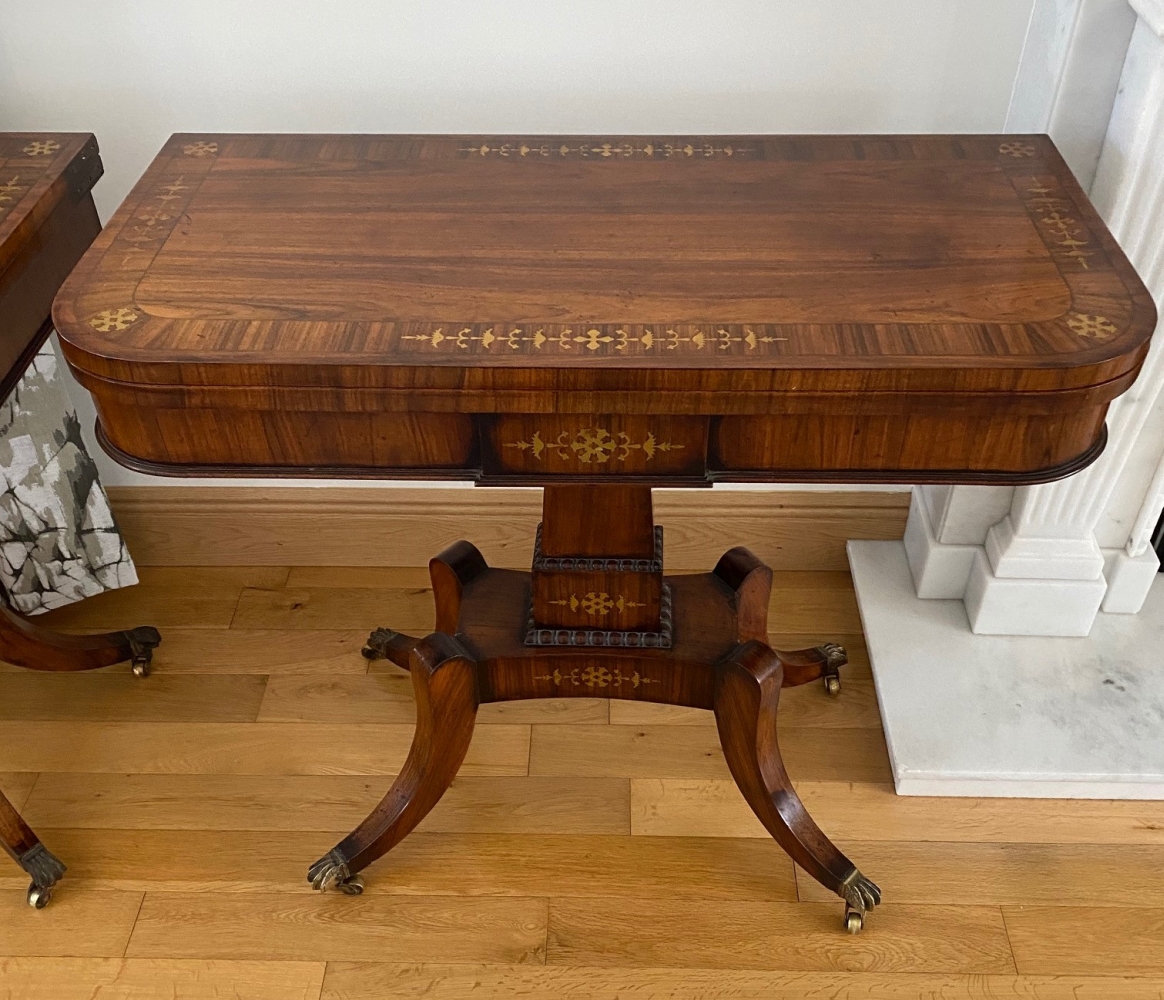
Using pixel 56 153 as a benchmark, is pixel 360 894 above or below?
below

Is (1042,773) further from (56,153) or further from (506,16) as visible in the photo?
(56,153)

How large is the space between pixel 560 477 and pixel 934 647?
0.93m

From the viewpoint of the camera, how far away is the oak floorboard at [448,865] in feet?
5.02

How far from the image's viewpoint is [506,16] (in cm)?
152

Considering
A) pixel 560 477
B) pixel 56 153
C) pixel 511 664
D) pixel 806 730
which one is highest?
pixel 56 153

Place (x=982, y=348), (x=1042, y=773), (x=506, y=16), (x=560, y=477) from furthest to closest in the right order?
(x=1042, y=773)
(x=506, y=16)
(x=560, y=477)
(x=982, y=348)

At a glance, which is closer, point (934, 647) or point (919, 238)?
point (919, 238)

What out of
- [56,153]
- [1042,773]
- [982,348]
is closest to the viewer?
[982,348]

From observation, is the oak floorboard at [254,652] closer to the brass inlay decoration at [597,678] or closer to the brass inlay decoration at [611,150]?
the brass inlay decoration at [597,678]

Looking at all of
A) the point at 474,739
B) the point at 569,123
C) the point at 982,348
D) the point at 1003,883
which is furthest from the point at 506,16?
the point at 1003,883

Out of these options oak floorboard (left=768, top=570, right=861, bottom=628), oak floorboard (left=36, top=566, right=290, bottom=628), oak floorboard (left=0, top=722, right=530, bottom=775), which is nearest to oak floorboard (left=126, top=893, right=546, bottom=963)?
oak floorboard (left=0, top=722, right=530, bottom=775)

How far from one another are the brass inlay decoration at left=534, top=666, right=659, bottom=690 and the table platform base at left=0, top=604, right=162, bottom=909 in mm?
712

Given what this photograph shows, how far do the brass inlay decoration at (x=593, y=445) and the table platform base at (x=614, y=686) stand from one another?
1.21 ft

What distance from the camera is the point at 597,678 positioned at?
1489 mm
